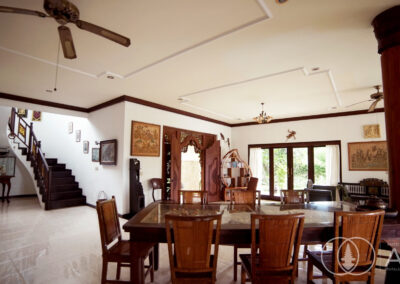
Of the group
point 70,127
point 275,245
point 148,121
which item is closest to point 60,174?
point 70,127

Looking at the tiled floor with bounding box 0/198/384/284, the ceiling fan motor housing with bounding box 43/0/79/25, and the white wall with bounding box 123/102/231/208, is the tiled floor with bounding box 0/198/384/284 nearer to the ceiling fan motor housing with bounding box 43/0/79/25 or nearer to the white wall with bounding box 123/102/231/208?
the white wall with bounding box 123/102/231/208

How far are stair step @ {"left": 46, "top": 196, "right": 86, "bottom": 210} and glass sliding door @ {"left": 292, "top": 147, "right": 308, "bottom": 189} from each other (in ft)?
21.4

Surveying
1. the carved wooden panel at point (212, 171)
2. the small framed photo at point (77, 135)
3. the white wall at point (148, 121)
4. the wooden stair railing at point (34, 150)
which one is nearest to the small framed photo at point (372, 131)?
the carved wooden panel at point (212, 171)

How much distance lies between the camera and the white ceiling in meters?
2.30

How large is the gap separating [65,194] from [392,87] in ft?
23.9

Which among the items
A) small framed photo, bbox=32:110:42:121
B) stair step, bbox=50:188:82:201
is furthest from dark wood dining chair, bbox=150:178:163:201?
small framed photo, bbox=32:110:42:121

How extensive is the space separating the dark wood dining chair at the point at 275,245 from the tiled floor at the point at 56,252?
0.92 meters

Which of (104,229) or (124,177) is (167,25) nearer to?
(104,229)

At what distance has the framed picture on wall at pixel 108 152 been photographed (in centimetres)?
534

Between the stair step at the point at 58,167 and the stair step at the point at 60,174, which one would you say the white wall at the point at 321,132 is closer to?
the stair step at the point at 60,174

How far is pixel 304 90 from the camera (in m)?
4.77

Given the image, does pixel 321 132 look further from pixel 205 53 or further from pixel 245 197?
pixel 205 53

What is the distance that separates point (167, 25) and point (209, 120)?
5.26 metres

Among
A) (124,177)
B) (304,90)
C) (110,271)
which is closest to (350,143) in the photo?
(304,90)
